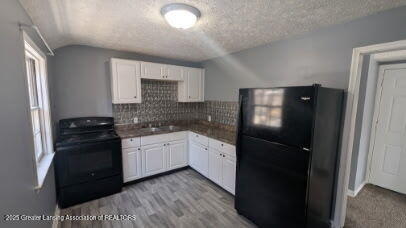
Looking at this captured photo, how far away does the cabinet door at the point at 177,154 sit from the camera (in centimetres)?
326

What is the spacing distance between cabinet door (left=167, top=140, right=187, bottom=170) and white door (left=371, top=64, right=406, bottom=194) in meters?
3.45

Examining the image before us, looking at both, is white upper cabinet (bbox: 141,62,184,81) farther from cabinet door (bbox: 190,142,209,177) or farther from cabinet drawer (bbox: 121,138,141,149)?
cabinet door (bbox: 190,142,209,177)

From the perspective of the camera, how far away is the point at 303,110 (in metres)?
1.51

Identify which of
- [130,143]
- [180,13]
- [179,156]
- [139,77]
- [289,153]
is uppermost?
[180,13]

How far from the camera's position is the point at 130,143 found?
2.80 metres

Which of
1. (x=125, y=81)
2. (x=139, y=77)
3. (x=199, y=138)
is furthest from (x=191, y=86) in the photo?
(x=125, y=81)

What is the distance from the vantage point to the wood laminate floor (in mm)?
2084

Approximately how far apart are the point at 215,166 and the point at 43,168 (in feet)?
7.18

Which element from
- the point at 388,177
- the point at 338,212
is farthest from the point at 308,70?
the point at 388,177

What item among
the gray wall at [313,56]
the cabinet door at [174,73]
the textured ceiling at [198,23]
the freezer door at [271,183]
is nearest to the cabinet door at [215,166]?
the freezer door at [271,183]

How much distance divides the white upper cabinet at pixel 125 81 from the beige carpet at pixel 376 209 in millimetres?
3598

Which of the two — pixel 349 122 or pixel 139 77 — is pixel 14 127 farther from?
pixel 349 122

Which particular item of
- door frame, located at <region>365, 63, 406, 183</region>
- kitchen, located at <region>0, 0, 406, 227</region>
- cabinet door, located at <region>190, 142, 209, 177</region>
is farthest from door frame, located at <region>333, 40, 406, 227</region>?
cabinet door, located at <region>190, 142, 209, 177</region>

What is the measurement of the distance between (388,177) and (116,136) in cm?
456
